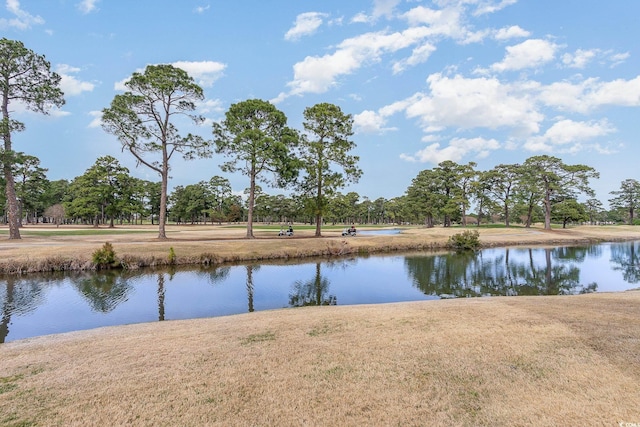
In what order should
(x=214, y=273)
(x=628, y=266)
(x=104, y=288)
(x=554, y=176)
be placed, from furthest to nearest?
1. (x=554, y=176)
2. (x=628, y=266)
3. (x=214, y=273)
4. (x=104, y=288)

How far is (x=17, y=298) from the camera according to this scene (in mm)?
13836

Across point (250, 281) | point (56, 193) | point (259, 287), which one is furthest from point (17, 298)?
point (56, 193)

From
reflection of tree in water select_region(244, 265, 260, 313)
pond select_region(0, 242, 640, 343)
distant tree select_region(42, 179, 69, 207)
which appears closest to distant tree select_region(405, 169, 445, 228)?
pond select_region(0, 242, 640, 343)

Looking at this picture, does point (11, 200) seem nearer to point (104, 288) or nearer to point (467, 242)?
point (104, 288)

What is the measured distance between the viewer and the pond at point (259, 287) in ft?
40.1

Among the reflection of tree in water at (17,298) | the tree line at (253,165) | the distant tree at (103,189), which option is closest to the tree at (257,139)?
the tree line at (253,165)

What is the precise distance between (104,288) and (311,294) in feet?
33.7

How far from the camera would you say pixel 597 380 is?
4.68 metres

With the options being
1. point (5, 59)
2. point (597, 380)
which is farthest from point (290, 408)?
point (5, 59)

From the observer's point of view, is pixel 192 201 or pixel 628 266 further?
pixel 192 201

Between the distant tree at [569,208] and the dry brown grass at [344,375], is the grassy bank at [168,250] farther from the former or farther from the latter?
the distant tree at [569,208]

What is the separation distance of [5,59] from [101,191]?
119 feet

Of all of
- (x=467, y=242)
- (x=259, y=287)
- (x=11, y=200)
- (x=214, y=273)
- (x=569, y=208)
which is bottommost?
(x=259, y=287)

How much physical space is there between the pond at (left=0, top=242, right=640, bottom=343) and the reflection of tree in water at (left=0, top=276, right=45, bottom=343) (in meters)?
0.03
